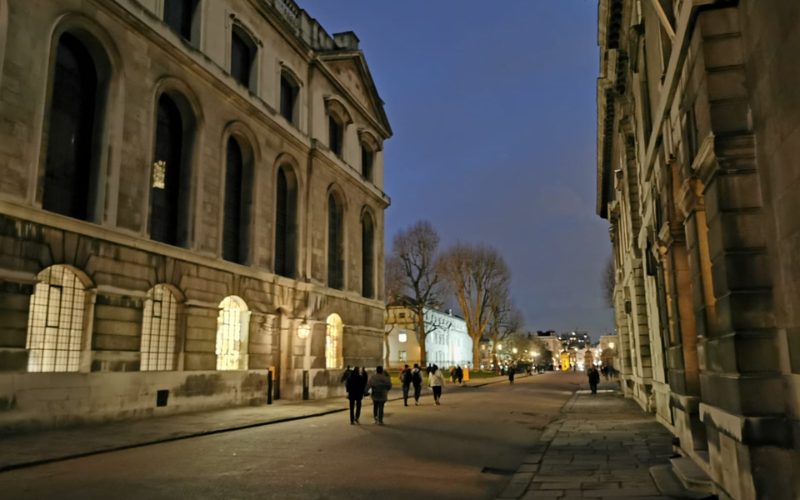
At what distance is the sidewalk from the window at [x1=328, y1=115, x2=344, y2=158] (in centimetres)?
1541

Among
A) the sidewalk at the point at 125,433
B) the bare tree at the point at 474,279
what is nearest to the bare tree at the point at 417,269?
the bare tree at the point at 474,279

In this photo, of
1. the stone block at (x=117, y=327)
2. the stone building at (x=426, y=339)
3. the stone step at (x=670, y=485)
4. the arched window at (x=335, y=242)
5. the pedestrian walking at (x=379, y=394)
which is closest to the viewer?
the stone step at (x=670, y=485)

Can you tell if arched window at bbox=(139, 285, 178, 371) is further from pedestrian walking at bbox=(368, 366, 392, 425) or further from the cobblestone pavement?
the cobblestone pavement

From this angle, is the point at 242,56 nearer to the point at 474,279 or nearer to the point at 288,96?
the point at 288,96

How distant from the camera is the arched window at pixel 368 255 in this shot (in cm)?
3541

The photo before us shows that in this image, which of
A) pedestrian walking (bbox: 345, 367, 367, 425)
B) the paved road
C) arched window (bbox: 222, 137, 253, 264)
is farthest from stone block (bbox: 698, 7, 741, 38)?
arched window (bbox: 222, 137, 253, 264)

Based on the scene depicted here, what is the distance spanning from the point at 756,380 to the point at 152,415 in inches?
630

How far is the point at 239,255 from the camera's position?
77.8 ft

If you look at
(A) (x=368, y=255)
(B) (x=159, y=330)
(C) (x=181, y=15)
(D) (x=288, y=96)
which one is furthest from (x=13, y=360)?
(A) (x=368, y=255)

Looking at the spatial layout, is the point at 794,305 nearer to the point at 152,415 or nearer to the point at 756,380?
the point at 756,380

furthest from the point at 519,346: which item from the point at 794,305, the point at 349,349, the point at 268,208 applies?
the point at 794,305

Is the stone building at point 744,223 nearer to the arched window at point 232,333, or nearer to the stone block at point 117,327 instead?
the stone block at point 117,327

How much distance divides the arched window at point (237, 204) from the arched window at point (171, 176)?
2.65 meters

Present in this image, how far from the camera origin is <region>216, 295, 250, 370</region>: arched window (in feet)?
71.7
